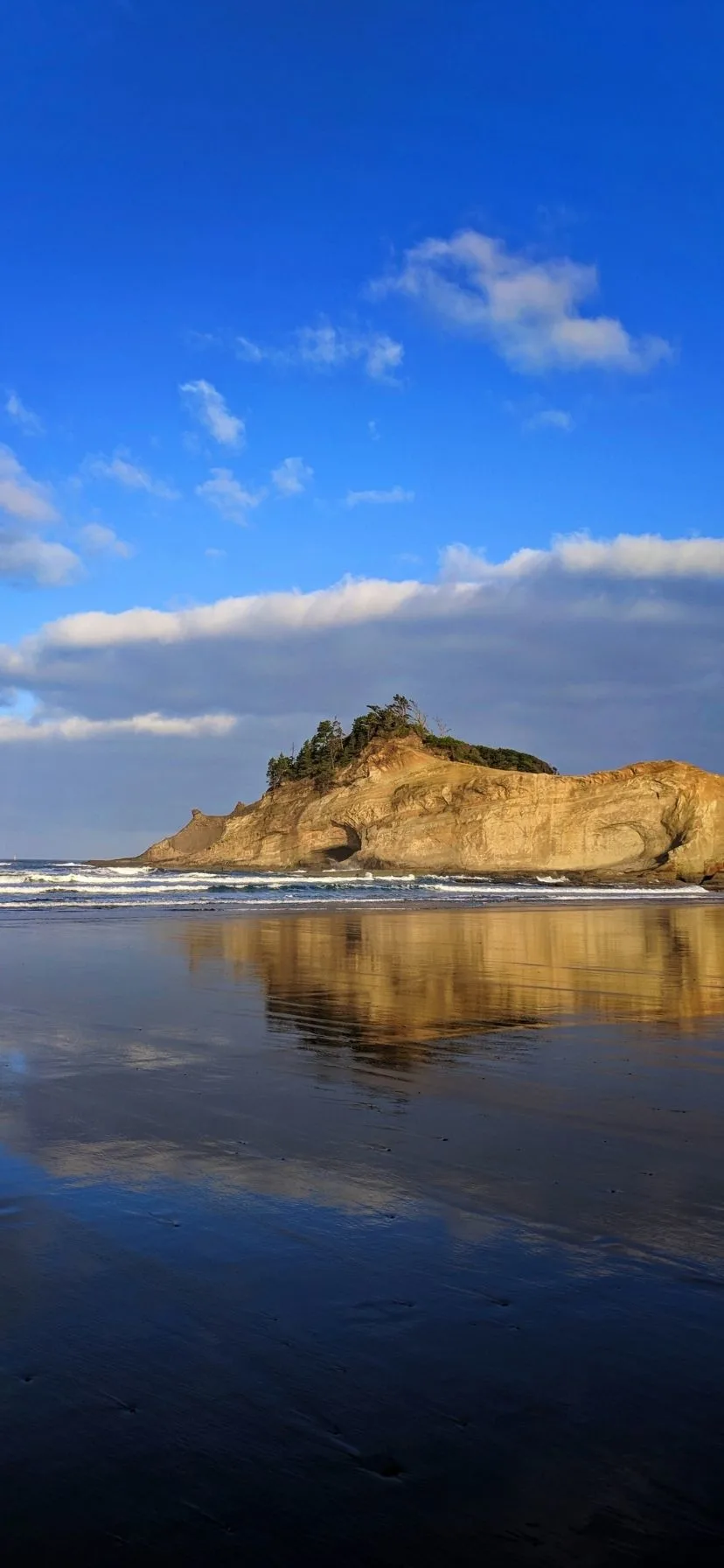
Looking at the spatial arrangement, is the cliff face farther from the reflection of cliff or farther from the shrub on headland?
the reflection of cliff

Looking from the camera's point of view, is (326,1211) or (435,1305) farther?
(326,1211)

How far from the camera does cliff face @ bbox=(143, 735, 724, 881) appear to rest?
59.8m

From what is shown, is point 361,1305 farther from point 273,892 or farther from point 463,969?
point 273,892

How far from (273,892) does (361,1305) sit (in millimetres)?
36508

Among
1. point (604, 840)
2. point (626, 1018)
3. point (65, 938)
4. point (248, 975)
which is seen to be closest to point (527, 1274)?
point (626, 1018)

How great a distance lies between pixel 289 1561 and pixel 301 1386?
2.12 feet

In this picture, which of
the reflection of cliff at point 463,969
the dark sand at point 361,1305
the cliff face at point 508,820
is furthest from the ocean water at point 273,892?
the dark sand at point 361,1305

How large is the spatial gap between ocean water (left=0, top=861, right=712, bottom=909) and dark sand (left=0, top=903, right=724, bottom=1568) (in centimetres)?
2324

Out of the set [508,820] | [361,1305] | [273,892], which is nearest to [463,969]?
[361,1305]

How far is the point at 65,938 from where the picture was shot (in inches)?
713

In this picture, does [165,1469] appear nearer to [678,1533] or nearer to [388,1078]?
[678,1533]

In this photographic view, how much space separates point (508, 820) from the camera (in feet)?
207

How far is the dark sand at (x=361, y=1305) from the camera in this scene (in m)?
2.22

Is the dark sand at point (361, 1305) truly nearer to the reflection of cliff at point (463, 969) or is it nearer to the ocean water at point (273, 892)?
the reflection of cliff at point (463, 969)
